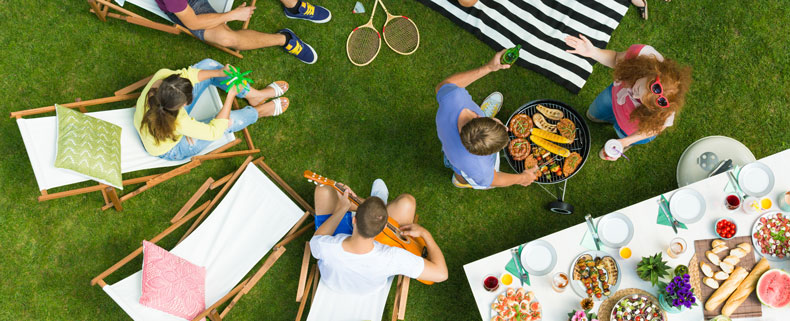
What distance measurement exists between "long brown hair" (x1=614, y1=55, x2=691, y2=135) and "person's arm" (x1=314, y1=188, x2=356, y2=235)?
241 cm

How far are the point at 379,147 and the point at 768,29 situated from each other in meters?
4.34

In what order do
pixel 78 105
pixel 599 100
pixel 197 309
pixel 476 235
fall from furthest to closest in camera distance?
pixel 476 235
pixel 599 100
pixel 78 105
pixel 197 309

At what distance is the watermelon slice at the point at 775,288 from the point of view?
3311 millimetres

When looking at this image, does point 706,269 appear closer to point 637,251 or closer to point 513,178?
point 637,251

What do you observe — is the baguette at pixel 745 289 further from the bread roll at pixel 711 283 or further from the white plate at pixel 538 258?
the white plate at pixel 538 258

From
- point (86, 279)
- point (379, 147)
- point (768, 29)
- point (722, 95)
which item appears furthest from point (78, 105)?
point (768, 29)

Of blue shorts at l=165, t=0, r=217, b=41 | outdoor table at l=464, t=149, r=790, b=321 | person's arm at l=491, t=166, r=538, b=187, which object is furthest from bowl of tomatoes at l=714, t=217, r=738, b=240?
blue shorts at l=165, t=0, r=217, b=41

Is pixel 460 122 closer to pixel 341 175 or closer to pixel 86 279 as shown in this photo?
pixel 341 175

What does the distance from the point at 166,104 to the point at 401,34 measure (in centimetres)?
246

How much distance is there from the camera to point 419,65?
4.82m

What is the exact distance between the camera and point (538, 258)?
347 centimetres

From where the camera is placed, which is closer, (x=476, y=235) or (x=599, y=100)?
(x=599, y=100)

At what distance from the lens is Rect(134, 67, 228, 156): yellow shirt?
3495 mm

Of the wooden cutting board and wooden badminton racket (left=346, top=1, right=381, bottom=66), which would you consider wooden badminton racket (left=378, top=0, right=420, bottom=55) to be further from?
the wooden cutting board
